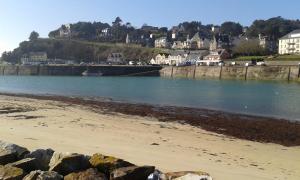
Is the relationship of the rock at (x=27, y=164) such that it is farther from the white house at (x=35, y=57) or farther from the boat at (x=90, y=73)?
the white house at (x=35, y=57)

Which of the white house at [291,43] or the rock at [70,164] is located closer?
the rock at [70,164]

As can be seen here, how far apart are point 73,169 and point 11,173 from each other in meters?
1.05

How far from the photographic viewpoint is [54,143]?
12805 millimetres

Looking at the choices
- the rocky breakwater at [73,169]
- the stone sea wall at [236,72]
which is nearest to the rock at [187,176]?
the rocky breakwater at [73,169]

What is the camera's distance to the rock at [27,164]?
8.05m

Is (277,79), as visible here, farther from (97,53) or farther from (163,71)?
(97,53)

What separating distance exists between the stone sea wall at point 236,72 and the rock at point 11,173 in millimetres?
86199

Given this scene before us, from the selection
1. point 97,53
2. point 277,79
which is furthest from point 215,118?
point 97,53

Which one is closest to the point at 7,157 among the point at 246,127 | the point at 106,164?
the point at 106,164

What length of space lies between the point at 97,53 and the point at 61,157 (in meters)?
190

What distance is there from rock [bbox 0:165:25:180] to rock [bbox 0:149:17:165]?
0.54 metres

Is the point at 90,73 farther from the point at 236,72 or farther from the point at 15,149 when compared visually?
the point at 15,149

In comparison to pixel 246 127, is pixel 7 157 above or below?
above

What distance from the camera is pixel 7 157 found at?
8438 mm
